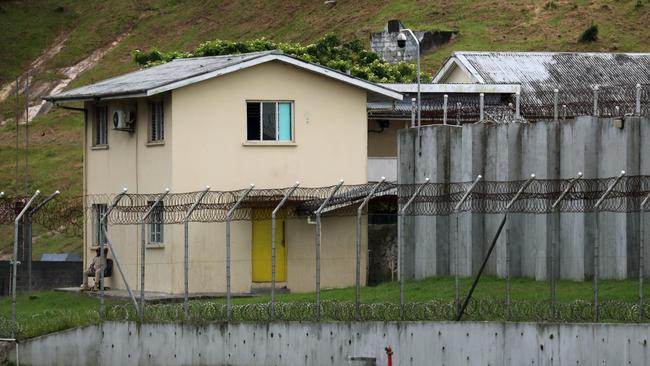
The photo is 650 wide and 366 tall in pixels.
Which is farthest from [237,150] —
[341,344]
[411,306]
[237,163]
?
[411,306]

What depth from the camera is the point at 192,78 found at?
133ft

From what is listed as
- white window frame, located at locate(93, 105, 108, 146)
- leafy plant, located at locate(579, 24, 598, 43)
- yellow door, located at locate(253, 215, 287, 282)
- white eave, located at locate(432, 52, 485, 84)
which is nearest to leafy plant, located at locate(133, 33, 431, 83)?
white eave, located at locate(432, 52, 485, 84)

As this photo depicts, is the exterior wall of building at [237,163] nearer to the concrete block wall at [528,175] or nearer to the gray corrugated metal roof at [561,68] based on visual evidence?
the concrete block wall at [528,175]

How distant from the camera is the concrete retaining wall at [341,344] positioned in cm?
2689

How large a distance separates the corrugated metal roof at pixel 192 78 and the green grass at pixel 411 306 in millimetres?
5878

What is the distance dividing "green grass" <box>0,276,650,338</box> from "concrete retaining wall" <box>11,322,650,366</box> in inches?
13.4

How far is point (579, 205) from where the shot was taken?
32.5m

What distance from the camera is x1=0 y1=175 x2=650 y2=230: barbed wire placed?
103 feet

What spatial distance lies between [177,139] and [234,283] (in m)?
3.96

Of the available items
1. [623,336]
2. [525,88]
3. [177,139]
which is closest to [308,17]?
[525,88]

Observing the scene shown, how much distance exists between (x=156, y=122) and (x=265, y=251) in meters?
4.49

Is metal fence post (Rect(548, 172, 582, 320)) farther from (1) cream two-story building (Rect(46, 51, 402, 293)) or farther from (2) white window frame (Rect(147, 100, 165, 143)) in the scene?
(2) white window frame (Rect(147, 100, 165, 143))

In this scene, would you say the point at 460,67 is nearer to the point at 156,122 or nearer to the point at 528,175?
the point at 156,122

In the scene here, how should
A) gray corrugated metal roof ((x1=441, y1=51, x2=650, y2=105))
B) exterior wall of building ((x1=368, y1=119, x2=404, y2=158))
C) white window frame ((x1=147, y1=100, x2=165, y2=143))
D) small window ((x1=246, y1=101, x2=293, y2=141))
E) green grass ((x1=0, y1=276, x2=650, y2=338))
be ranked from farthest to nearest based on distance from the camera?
1. gray corrugated metal roof ((x1=441, y1=51, x2=650, y2=105))
2. exterior wall of building ((x1=368, y1=119, x2=404, y2=158))
3. small window ((x1=246, y1=101, x2=293, y2=141))
4. white window frame ((x1=147, y1=100, x2=165, y2=143))
5. green grass ((x1=0, y1=276, x2=650, y2=338))
